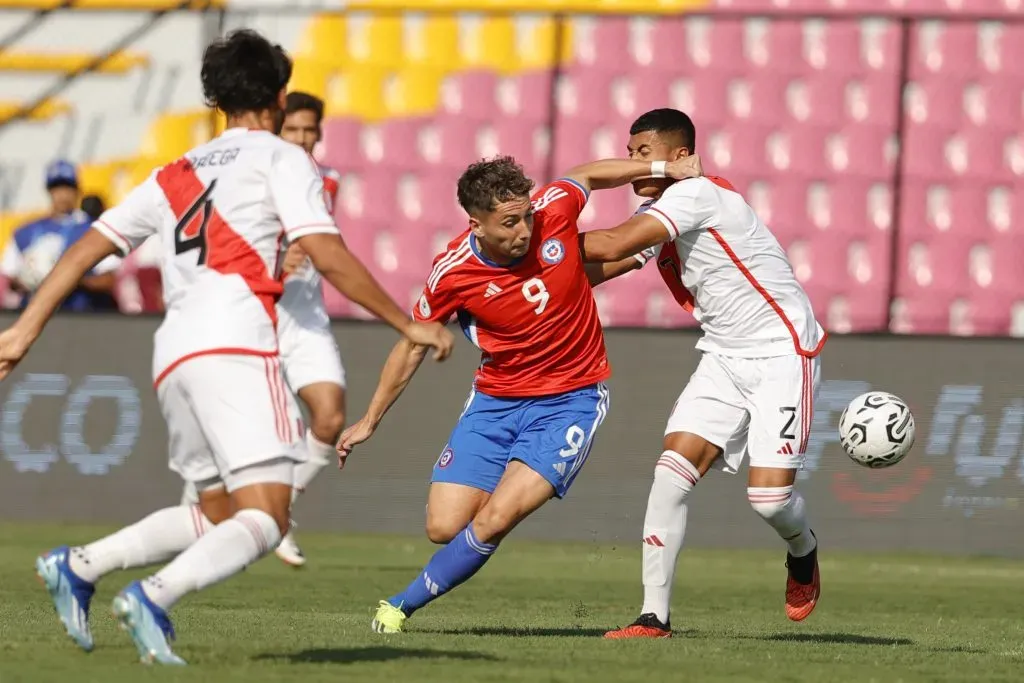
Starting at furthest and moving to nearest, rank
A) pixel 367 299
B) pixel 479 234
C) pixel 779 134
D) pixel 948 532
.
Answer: pixel 779 134, pixel 948 532, pixel 479 234, pixel 367 299

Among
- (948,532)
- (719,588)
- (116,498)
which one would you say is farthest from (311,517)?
(948,532)

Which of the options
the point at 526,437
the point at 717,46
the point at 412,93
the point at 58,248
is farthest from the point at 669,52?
the point at 526,437

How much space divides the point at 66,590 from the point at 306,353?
4.03m

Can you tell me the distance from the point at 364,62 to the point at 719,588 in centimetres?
730

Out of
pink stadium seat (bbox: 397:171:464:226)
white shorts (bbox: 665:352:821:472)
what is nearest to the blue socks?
white shorts (bbox: 665:352:821:472)

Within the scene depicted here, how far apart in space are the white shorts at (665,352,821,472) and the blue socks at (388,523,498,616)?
3.82 ft

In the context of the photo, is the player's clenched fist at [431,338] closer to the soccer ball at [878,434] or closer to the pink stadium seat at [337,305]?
the soccer ball at [878,434]

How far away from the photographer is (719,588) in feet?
33.5

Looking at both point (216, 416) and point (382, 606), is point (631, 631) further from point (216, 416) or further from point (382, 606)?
point (216, 416)

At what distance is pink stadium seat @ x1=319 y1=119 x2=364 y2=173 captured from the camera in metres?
15.5

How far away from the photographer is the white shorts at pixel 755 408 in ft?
25.6

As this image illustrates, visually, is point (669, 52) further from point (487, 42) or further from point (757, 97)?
point (487, 42)

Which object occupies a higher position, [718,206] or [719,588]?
[718,206]

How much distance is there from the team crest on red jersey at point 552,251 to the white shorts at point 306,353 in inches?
88.0
